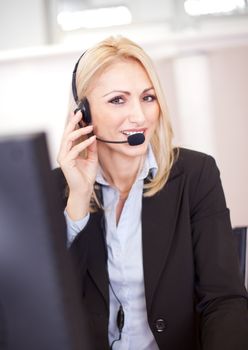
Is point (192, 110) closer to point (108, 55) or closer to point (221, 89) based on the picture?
point (221, 89)

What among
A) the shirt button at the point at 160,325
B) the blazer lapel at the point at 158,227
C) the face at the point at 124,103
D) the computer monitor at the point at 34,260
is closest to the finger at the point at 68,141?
the face at the point at 124,103

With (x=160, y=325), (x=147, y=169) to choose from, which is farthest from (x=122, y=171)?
(x=160, y=325)

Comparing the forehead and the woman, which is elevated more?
the forehead

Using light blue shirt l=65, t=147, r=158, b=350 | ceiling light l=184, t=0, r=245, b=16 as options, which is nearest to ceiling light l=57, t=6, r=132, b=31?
ceiling light l=184, t=0, r=245, b=16

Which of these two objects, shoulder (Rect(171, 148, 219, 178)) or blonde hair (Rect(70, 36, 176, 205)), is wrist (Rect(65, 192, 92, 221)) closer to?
blonde hair (Rect(70, 36, 176, 205))

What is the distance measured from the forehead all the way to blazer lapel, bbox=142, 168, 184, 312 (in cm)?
27

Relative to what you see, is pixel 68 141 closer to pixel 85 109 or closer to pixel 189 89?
Result: pixel 85 109

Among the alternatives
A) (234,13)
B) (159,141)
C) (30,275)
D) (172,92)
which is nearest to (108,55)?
(159,141)

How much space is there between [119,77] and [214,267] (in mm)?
519

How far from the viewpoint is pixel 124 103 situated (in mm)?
1104

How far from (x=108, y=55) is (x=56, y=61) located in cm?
56

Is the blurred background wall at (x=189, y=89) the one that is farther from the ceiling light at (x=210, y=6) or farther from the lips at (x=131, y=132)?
the lips at (x=131, y=132)

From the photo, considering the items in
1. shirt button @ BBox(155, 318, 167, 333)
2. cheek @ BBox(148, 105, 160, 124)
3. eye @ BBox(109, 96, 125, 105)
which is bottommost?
shirt button @ BBox(155, 318, 167, 333)

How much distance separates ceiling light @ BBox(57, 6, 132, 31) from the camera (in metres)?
1.84
